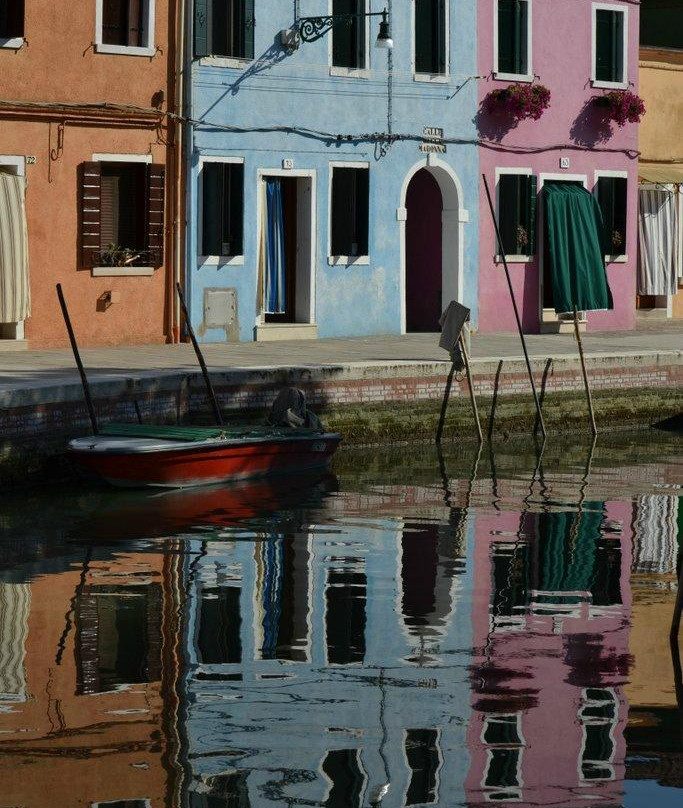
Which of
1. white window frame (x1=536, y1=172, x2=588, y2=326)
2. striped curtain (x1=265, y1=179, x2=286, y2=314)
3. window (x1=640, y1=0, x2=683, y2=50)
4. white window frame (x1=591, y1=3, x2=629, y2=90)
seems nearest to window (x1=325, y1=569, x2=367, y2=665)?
striped curtain (x1=265, y1=179, x2=286, y2=314)

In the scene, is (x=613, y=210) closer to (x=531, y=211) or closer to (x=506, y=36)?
(x=531, y=211)

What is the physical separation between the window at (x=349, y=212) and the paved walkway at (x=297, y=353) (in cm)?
140

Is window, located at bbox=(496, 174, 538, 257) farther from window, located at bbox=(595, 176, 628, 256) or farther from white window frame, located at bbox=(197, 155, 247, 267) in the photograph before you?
white window frame, located at bbox=(197, 155, 247, 267)

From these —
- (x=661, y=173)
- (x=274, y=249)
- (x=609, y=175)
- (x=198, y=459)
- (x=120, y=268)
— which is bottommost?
(x=198, y=459)

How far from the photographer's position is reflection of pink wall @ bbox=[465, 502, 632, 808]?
9.98 meters

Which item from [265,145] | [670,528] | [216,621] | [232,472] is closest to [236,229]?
[265,145]

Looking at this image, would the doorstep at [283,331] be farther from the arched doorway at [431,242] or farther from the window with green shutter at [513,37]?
the window with green shutter at [513,37]

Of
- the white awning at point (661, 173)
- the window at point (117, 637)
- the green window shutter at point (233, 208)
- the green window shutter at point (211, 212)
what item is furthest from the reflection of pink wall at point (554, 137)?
the window at point (117, 637)

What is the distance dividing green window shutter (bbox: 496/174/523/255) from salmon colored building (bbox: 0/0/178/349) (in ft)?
20.8

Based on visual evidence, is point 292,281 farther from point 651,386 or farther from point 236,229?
point 651,386

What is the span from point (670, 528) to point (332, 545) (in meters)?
3.54

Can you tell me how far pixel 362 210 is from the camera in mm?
29875

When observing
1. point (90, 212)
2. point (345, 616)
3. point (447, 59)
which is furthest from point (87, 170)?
point (345, 616)

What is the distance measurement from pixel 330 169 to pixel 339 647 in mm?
17028
